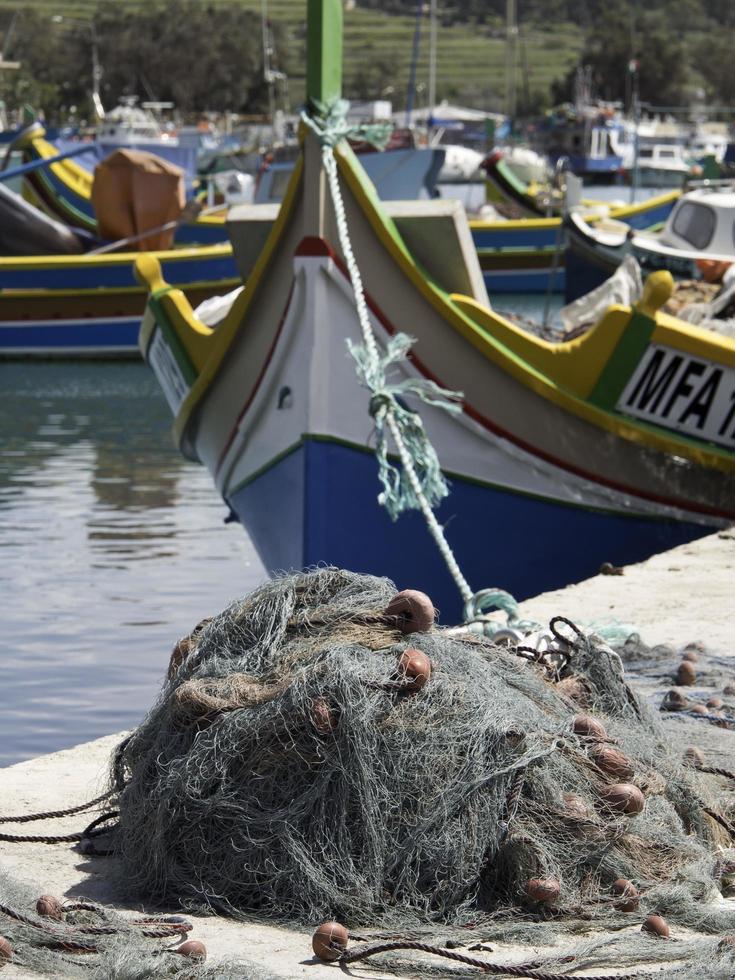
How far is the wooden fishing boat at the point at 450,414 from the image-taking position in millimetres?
8438

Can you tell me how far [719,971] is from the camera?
351 centimetres

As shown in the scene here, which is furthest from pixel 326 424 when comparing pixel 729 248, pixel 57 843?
pixel 729 248

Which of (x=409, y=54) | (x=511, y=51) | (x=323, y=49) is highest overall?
(x=323, y=49)

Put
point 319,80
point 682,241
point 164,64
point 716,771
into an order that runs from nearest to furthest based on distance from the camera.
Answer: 1. point 716,771
2. point 319,80
3. point 682,241
4. point 164,64

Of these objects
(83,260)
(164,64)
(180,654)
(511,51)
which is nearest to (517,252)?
(83,260)

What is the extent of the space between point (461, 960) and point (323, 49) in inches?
212

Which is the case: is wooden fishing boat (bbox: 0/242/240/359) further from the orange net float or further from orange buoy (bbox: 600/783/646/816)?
orange buoy (bbox: 600/783/646/816)

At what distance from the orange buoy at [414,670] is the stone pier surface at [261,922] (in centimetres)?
63

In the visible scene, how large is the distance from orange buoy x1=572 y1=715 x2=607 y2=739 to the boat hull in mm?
4345

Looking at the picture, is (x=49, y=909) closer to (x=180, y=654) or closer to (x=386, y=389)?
(x=180, y=654)

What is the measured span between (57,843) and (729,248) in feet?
63.1

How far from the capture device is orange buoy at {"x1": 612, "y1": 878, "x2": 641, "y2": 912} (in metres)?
3.94

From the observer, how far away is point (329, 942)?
12.1 feet

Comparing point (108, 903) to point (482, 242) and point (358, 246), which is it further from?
point (482, 242)
